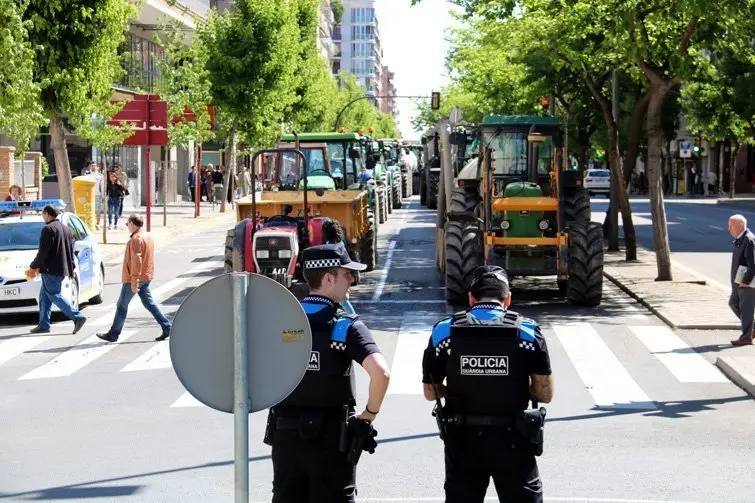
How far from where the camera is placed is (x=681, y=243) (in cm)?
3531

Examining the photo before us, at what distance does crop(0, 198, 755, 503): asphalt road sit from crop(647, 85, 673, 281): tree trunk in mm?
3943


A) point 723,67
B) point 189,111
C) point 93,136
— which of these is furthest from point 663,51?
point 723,67

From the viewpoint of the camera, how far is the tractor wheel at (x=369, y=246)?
2456 cm

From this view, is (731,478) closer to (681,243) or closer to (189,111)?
(681,243)

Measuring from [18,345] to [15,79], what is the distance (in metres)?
8.12

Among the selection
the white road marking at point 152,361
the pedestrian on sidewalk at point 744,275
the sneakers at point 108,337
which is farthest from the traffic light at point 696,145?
the white road marking at point 152,361

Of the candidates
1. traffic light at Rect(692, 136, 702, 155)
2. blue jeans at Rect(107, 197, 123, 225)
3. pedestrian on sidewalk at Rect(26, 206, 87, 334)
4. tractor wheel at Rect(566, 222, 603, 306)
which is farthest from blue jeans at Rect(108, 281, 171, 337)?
traffic light at Rect(692, 136, 702, 155)

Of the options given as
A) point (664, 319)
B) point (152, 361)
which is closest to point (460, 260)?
point (664, 319)

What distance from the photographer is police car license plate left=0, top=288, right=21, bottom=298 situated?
1833 cm

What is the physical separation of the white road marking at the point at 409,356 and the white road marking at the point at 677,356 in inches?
106

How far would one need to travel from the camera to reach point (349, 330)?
6.07 metres

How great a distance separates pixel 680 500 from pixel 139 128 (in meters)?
27.6

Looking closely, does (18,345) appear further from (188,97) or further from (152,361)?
(188,97)

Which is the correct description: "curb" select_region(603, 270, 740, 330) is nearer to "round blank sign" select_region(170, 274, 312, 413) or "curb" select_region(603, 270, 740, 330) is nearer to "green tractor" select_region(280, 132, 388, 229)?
"green tractor" select_region(280, 132, 388, 229)
